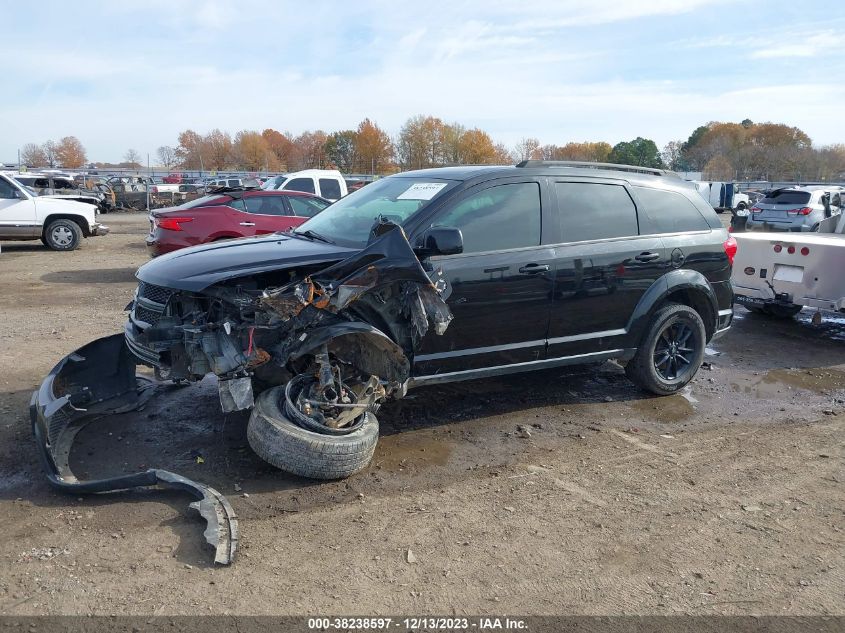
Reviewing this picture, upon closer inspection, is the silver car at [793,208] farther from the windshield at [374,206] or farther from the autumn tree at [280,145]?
the autumn tree at [280,145]

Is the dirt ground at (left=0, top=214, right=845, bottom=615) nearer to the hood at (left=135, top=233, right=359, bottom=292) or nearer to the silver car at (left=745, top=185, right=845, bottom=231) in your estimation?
the hood at (left=135, top=233, right=359, bottom=292)

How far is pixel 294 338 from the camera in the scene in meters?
4.19

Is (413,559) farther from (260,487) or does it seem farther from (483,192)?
(483,192)

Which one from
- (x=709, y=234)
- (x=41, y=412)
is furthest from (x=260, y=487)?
(x=709, y=234)

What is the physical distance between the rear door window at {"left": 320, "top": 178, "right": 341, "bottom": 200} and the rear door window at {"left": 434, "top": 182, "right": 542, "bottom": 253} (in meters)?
12.7

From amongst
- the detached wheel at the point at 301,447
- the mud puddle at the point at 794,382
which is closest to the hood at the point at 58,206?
the detached wheel at the point at 301,447

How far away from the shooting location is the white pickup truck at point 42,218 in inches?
582

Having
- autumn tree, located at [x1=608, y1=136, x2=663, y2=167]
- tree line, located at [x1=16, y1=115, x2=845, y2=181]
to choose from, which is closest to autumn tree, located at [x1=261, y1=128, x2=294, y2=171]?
tree line, located at [x1=16, y1=115, x2=845, y2=181]

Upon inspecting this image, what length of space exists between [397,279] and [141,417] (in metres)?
2.37

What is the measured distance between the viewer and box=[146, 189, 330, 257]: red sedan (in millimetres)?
11102

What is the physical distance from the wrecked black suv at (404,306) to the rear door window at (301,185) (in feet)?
39.1

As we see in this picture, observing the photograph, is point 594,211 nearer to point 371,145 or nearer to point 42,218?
point 42,218

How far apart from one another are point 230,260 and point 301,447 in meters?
1.29

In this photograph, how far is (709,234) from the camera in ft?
20.0
